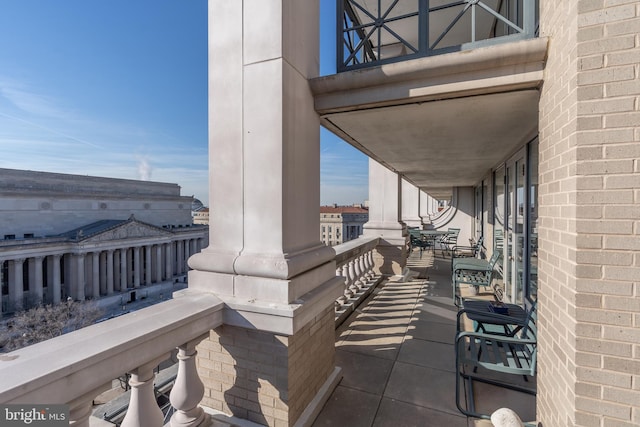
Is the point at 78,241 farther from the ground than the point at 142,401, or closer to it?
closer to it

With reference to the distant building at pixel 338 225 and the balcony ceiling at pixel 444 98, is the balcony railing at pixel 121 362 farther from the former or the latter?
the distant building at pixel 338 225

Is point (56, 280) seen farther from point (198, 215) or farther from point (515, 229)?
point (515, 229)

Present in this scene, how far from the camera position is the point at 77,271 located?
34500mm

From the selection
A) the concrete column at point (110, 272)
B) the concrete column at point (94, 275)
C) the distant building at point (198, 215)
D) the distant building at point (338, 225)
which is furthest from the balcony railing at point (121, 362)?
the distant building at point (198, 215)

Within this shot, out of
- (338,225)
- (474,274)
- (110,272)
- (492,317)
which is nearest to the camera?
(492,317)

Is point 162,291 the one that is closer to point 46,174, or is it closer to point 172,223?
point 172,223

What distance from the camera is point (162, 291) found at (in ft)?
137

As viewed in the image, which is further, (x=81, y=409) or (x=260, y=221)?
(x=260, y=221)

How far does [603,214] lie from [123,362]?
2549mm

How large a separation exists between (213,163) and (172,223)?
2214 inches

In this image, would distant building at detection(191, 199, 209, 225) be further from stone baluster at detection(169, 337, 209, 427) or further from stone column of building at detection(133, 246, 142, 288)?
stone baluster at detection(169, 337, 209, 427)

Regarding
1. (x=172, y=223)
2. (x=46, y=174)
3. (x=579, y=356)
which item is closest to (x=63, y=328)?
(x=46, y=174)

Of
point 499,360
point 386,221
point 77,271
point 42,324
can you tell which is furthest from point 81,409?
point 77,271

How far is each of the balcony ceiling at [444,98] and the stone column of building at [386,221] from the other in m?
3.36
